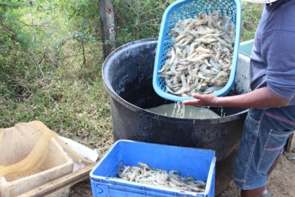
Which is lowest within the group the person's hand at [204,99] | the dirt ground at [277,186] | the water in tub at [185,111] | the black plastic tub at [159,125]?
the dirt ground at [277,186]

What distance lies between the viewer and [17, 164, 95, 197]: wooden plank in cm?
224

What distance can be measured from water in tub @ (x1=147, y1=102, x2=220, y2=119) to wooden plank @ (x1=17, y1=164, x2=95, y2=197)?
0.93 m

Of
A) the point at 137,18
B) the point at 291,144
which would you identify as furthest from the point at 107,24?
the point at 291,144

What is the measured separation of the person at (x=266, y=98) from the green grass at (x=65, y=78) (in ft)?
5.15

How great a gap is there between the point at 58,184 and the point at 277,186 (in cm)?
197

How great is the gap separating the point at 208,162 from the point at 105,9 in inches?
97.5

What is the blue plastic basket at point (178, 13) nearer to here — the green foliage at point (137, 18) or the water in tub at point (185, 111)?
the water in tub at point (185, 111)

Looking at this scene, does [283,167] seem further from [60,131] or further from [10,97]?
[10,97]

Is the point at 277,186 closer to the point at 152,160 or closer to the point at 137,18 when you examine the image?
the point at 152,160

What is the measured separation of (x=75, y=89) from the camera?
150 inches

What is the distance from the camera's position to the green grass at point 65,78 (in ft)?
11.1

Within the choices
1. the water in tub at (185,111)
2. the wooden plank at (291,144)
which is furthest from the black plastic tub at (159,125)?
the wooden plank at (291,144)

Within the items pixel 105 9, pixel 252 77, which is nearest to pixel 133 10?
pixel 105 9

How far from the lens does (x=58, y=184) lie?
7.70 ft
